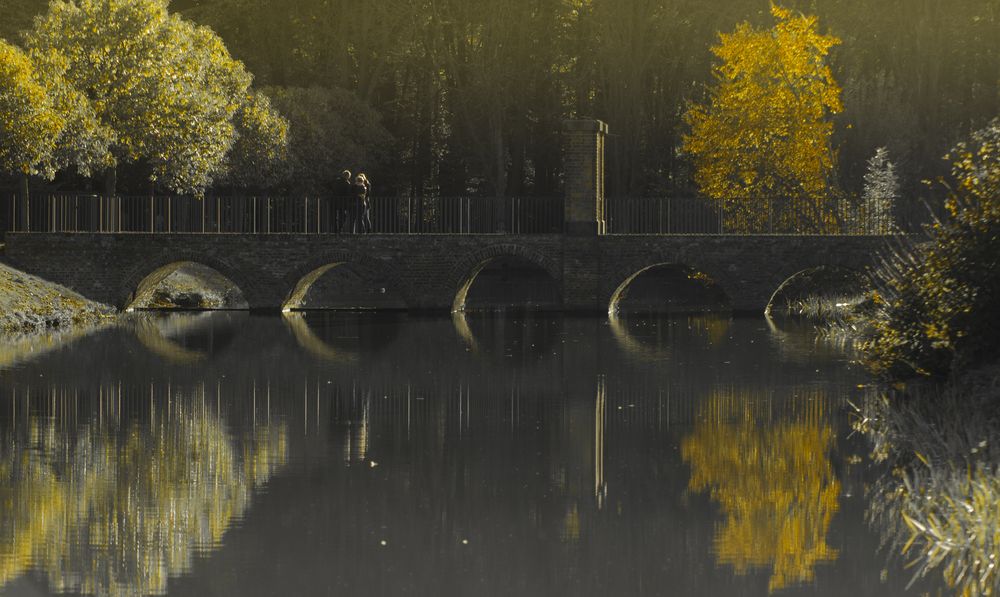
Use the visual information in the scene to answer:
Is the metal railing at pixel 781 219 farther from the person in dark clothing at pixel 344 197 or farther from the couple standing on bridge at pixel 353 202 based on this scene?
the person in dark clothing at pixel 344 197

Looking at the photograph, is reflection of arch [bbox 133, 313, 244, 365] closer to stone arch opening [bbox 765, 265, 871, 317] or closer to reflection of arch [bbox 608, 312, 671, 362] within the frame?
reflection of arch [bbox 608, 312, 671, 362]

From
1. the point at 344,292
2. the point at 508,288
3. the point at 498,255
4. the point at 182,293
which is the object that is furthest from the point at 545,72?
the point at 182,293

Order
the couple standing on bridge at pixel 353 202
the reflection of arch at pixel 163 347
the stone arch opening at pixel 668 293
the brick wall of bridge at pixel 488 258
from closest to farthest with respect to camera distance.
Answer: the reflection of arch at pixel 163 347 < the brick wall of bridge at pixel 488 258 < the couple standing on bridge at pixel 353 202 < the stone arch opening at pixel 668 293

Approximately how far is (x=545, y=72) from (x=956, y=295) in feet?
120

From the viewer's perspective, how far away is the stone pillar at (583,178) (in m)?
36.7

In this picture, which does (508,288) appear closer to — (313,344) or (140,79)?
(140,79)

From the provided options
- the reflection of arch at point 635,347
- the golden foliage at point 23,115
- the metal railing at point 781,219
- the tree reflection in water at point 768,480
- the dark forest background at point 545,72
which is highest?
the dark forest background at point 545,72

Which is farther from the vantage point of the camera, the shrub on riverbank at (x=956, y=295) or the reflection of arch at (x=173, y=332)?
the reflection of arch at (x=173, y=332)

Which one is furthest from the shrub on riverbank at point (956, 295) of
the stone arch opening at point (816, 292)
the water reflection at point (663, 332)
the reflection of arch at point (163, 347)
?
the stone arch opening at point (816, 292)

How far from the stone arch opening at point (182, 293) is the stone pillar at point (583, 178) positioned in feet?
25.9

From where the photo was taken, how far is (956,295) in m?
16.4

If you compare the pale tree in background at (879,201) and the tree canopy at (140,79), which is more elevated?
the tree canopy at (140,79)

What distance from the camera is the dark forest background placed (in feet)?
163

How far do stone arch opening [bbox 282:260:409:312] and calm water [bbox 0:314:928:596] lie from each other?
13.6 metres
